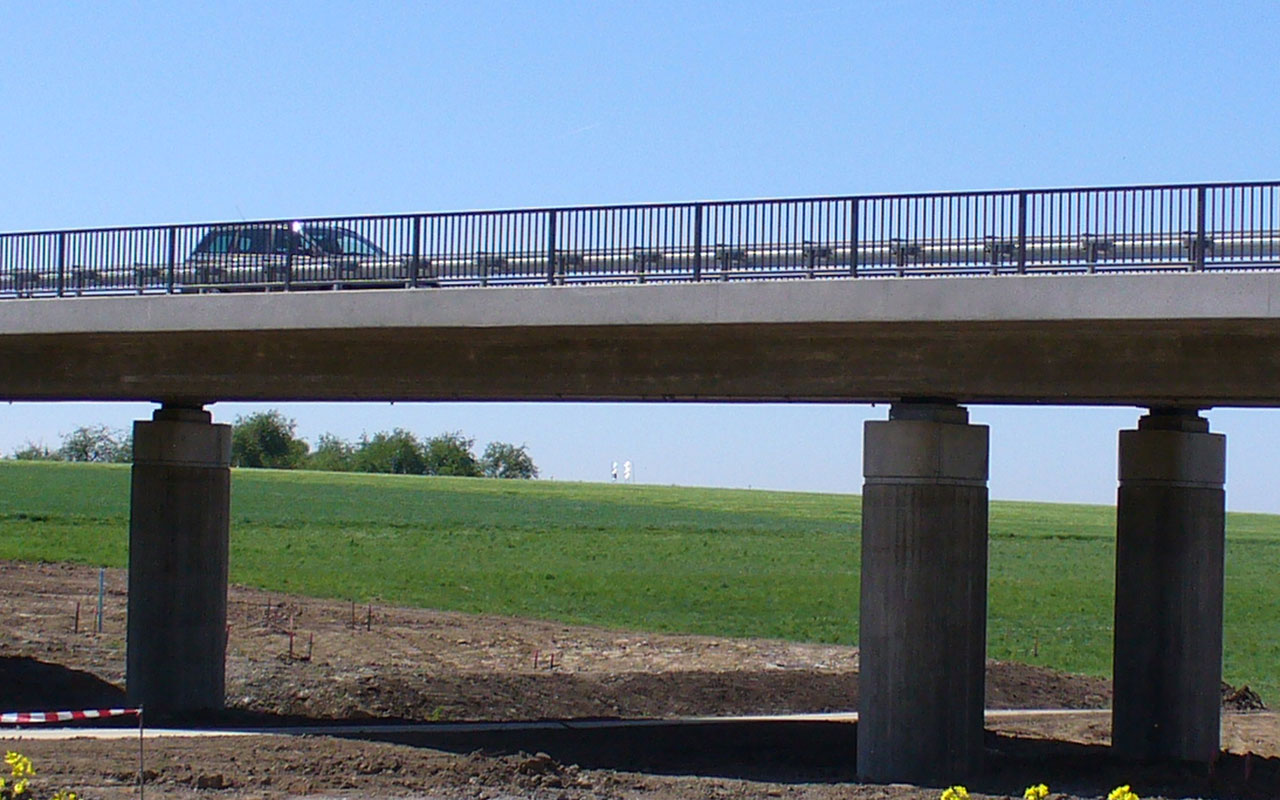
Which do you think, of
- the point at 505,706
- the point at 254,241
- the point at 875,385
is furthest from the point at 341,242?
the point at 505,706

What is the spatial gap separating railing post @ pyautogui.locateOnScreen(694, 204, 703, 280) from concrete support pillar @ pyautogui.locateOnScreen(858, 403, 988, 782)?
9.29 ft

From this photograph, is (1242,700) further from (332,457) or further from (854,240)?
(332,457)

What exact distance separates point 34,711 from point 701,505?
6970cm

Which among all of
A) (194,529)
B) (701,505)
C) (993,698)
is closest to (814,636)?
(993,698)

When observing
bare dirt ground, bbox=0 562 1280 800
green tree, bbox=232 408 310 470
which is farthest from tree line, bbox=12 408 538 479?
bare dirt ground, bbox=0 562 1280 800

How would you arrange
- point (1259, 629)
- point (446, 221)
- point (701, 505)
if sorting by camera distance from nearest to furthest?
point (446, 221), point (1259, 629), point (701, 505)

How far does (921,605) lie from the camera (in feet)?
68.0

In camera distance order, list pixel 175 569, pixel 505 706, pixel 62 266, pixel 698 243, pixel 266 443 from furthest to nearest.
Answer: pixel 266 443
pixel 505 706
pixel 175 569
pixel 62 266
pixel 698 243

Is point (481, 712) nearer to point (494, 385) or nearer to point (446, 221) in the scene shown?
point (494, 385)

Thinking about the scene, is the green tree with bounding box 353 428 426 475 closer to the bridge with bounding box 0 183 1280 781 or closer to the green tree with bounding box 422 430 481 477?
the green tree with bounding box 422 430 481 477

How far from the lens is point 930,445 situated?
68.8 ft

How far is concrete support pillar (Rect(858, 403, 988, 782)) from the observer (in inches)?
818

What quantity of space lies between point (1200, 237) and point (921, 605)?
5434mm

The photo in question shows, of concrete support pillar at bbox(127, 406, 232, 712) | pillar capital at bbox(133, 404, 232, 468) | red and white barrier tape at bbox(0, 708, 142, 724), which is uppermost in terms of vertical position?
pillar capital at bbox(133, 404, 232, 468)
